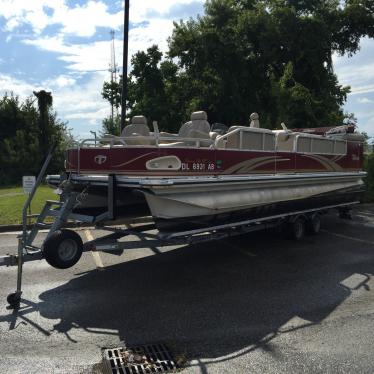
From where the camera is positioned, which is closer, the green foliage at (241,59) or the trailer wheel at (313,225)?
the trailer wheel at (313,225)

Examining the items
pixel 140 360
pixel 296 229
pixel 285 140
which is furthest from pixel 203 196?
pixel 296 229

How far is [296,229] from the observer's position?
358 inches

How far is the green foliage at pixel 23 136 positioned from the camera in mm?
27234

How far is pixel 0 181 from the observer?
27.2 metres

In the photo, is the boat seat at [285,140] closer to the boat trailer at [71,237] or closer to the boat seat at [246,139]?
the boat seat at [246,139]

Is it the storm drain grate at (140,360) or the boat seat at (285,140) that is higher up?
the boat seat at (285,140)

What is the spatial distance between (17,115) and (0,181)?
17.2ft

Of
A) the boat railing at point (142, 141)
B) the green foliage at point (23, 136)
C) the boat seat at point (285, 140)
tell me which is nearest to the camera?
the boat railing at point (142, 141)

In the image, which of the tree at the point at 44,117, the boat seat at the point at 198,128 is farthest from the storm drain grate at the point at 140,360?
the tree at the point at 44,117

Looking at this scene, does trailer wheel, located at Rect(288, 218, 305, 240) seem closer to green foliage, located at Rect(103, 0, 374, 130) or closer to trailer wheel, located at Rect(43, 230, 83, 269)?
trailer wheel, located at Rect(43, 230, 83, 269)

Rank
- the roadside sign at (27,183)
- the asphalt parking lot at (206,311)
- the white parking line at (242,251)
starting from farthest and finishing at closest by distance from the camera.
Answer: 1. the roadside sign at (27,183)
2. the white parking line at (242,251)
3. the asphalt parking lot at (206,311)

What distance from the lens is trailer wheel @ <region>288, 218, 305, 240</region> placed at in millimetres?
8968

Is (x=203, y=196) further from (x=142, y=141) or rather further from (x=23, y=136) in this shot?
(x=23, y=136)

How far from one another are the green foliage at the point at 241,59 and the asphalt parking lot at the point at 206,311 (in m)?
11.2
